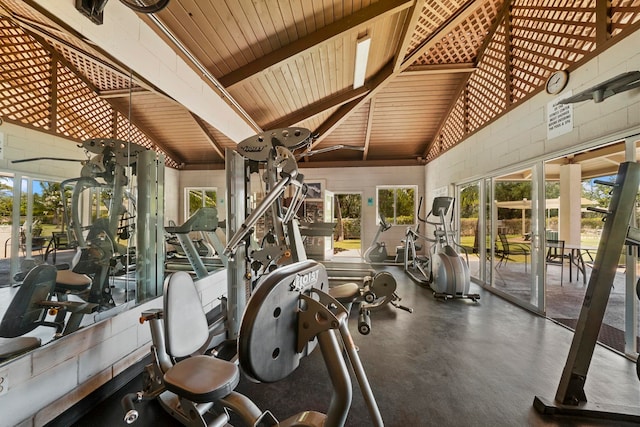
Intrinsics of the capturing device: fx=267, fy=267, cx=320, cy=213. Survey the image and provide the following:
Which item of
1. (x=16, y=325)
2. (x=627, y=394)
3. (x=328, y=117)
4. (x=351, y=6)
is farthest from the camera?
(x=328, y=117)

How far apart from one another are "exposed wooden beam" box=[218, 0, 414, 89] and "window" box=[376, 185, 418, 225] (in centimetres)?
507

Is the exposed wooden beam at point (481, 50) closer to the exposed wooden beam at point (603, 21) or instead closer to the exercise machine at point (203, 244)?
the exposed wooden beam at point (603, 21)

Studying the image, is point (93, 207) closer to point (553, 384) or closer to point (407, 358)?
point (407, 358)

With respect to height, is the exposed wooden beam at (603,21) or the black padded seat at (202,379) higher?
the exposed wooden beam at (603,21)

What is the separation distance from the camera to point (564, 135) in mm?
2854

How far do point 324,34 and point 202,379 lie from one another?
331cm

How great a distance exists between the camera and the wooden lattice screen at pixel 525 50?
2.62 m

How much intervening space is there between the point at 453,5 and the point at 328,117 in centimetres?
303

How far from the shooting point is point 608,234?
167cm

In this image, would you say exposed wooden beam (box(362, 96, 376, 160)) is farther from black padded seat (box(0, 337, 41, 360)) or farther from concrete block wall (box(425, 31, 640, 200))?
black padded seat (box(0, 337, 41, 360))

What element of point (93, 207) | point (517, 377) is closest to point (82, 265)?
point (93, 207)

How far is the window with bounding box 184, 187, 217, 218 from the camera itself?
330 cm

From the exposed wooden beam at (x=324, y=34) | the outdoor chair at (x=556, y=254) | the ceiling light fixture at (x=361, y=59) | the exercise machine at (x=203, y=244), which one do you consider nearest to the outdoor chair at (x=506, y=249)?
the outdoor chair at (x=556, y=254)

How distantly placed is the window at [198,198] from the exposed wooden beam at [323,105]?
236 cm
